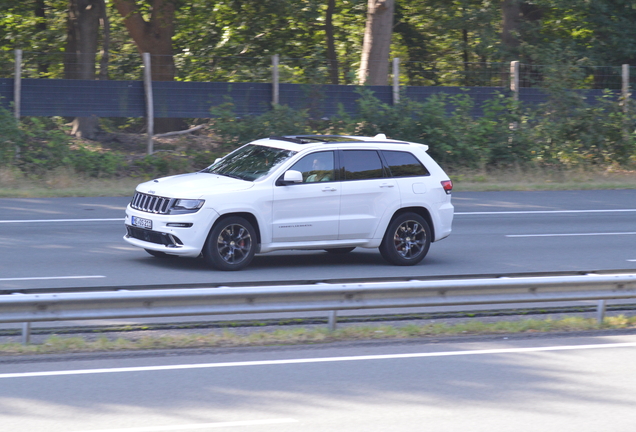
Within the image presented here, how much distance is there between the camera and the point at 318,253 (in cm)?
1250

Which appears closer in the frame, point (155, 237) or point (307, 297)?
point (307, 297)

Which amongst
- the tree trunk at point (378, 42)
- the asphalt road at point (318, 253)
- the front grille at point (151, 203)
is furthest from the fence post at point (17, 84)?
the front grille at point (151, 203)

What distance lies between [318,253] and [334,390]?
635 centimetres

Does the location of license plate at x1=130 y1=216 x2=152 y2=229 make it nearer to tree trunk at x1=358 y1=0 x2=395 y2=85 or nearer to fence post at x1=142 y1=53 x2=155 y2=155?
fence post at x1=142 y1=53 x2=155 y2=155

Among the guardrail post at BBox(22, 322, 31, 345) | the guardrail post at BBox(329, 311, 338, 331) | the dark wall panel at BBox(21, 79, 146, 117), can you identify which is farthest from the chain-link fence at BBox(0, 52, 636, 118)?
the guardrail post at BBox(329, 311, 338, 331)

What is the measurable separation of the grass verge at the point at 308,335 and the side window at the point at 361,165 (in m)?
3.28

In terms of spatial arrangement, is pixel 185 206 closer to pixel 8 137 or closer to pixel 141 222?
pixel 141 222

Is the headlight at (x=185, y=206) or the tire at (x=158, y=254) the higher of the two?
the headlight at (x=185, y=206)

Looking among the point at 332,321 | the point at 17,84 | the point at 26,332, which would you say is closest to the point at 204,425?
the point at 26,332

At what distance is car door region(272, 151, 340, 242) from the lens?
35.2ft

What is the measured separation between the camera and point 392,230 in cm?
1151

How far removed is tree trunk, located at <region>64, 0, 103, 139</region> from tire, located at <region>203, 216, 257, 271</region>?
44.1ft

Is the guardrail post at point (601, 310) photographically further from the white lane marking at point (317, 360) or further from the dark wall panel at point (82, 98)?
the dark wall panel at point (82, 98)

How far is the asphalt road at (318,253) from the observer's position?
10.4 metres
